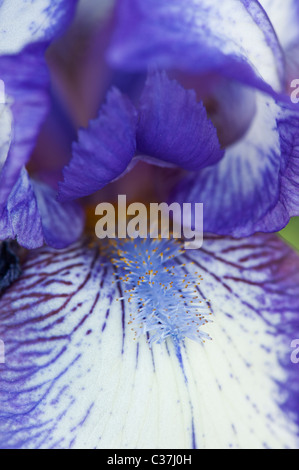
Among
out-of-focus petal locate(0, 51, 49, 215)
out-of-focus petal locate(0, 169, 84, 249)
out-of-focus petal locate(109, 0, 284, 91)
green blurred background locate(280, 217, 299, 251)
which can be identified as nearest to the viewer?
out-of-focus petal locate(109, 0, 284, 91)

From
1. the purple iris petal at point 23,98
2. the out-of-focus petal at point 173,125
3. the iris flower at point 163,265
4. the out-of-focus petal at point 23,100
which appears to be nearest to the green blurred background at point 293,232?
the iris flower at point 163,265

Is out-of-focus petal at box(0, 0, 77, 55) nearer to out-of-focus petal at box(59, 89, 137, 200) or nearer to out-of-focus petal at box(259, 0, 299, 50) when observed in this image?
out-of-focus petal at box(59, 89, 137, 200)

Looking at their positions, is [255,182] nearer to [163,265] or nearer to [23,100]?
[163,265]

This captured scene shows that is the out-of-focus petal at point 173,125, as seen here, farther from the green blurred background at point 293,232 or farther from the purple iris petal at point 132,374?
the green blurred background at point 293,232

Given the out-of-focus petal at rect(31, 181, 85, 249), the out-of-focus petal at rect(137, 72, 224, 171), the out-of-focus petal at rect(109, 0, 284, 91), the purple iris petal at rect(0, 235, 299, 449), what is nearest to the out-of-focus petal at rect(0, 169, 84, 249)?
the out-of-focus petal at rect(31, 181, 85, 249)

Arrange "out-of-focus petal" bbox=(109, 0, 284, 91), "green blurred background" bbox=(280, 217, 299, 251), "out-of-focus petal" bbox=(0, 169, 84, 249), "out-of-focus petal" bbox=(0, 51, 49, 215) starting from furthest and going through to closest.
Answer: "green blurred background" bbox=(280, 217, 299, 251) → "out-of-focus petal" bbox=(0, 169, 84, 249) → "out-of-focus petal" bbox=(0, 51, 49, 215) → "out-of-focus petal" bbox=(109, 0, 284, 91)

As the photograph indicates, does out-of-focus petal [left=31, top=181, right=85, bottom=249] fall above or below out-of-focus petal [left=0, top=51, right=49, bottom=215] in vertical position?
below
